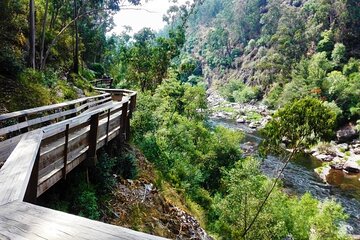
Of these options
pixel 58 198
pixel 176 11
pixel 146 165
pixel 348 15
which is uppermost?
pixel 348 15

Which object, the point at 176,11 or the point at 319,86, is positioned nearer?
the point at 176,11

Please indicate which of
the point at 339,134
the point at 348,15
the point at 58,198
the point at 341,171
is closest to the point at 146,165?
the point at 58,198

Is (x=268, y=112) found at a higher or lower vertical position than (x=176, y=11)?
lower

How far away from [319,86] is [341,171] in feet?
80.2

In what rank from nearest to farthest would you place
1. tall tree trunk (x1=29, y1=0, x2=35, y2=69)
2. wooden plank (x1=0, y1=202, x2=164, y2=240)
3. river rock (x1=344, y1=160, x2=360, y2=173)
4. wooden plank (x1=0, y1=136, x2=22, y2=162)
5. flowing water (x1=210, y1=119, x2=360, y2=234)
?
wooden plank (x1=0, y1=202, x2=164, y2=240) → wooden plank (x1=0, y1=136, x2=22, y2=162) → tall tree trunk (x1=29, y1=0, x2=35, y2=69) → flowing water (x1=210, y1=119, x2=360, y2=234) → river rock (x1=344, y1=160, x2=360, y2=173)

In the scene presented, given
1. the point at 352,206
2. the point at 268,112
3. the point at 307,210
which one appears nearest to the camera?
the point at 307,210

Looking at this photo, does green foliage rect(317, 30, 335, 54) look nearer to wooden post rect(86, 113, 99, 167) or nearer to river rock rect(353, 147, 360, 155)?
river rock rect(353, 147, 360, 155)

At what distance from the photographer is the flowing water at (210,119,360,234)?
23534 millimetres

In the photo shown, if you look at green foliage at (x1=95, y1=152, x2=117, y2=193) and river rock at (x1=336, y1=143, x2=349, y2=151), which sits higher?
green foliage at (x1=95, y1=152, x2=117, y2=193)

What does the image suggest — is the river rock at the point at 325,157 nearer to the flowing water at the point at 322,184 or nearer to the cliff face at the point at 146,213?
the flowing water at the point at 322,184

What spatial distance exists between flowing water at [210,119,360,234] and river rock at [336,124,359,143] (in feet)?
39.8

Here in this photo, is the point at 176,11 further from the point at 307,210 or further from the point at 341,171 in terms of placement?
the point at 307,210

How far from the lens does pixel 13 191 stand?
1.57 metres

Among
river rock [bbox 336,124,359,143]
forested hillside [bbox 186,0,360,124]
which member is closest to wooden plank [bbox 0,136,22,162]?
river rock [bbox 336,124,359,143]
